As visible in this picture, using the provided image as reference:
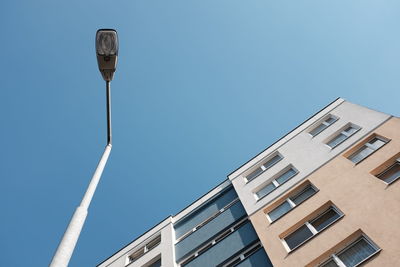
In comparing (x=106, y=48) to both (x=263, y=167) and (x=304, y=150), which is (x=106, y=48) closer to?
(x=304, y=150)

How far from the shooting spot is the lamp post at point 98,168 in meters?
3.39

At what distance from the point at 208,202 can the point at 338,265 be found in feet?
34.7

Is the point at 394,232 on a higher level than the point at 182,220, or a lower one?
lower

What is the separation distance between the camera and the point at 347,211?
39.3 feet

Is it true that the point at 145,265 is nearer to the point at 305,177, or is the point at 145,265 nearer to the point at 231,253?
the point at 231,253

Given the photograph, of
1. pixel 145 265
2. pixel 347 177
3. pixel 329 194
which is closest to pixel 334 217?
pixel 329 194

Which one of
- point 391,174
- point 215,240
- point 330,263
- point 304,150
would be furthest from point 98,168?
point 304,150

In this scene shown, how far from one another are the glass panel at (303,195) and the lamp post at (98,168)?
11719 mm

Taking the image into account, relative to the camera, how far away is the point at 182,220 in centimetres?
2050

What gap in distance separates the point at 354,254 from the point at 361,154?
5.67 metres

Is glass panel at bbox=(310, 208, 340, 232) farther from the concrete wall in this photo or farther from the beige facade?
the concrete wall

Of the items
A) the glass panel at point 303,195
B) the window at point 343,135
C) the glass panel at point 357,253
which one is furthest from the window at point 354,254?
the window at point 343,135

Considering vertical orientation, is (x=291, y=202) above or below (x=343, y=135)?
below

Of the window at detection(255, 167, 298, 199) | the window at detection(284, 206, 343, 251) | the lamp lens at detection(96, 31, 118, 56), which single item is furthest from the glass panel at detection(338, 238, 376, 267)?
the lamp lens at detection(96, 31, 118, 56)
